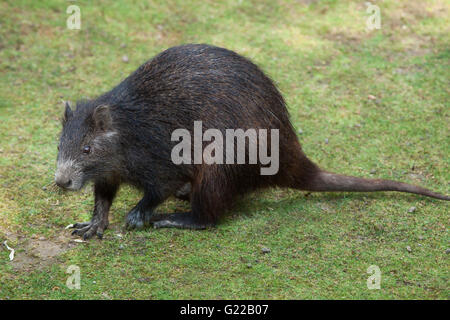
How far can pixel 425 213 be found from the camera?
17.5 feet

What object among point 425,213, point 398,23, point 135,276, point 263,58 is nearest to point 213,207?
point 135,276

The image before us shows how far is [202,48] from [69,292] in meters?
2.49

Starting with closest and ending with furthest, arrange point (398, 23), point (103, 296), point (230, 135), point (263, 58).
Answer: point (103, 296)
point (230, 135)
point (263, 58)
point (398, 23)

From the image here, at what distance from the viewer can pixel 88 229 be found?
5074mm

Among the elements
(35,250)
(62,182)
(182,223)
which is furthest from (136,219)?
(35,250)

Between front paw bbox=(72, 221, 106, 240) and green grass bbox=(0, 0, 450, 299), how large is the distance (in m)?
0.07

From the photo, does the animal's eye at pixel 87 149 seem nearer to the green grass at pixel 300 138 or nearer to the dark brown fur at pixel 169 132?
the dark brown fur at pixel 169 132

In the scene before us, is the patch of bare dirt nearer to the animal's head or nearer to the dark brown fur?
the dark brown fur

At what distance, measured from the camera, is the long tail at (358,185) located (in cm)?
539

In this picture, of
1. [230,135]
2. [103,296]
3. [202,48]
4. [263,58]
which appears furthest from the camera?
[263,58]

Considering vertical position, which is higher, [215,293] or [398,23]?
[398,23]

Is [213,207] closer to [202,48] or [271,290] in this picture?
[271,290]

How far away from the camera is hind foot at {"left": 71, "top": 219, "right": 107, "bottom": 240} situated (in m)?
5.02

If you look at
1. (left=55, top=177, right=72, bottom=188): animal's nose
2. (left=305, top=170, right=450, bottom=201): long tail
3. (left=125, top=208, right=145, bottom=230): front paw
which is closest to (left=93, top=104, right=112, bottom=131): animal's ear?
(left=55, top=177, right=72, bottom=188): animal's nose
